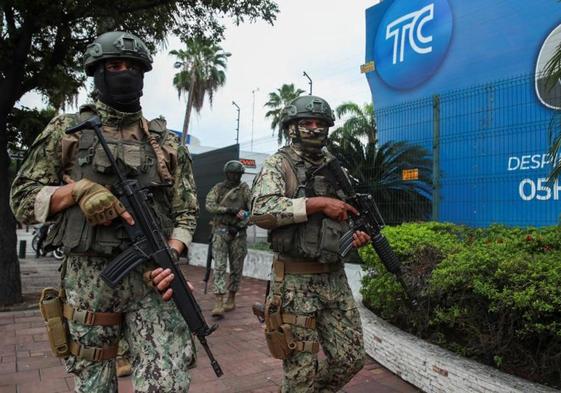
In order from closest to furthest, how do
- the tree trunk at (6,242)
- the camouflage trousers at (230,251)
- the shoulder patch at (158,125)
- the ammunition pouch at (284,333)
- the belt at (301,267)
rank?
1. the shoulder patch at (158,125)
2. the ammunition pouch at (284,333)
3. the belt at (301,267)
4. the camouflage trousers at (230,251)
5. the tree trunk at (6,242)

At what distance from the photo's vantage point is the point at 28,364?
13.4 ft

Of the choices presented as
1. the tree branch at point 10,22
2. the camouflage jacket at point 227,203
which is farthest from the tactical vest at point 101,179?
the tree branch at point 10,22

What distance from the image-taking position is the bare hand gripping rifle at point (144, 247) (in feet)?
6.75

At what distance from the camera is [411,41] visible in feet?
28.6

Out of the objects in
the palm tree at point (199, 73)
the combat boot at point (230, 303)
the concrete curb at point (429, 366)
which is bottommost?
the combat boot at point (230, 303)

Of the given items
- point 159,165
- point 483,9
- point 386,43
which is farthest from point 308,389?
point 386,43

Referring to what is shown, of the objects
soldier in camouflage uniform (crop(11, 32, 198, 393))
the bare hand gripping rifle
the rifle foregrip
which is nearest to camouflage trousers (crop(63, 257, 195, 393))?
soldier in camouflage uniform (crop(11, 32, 198, 393))

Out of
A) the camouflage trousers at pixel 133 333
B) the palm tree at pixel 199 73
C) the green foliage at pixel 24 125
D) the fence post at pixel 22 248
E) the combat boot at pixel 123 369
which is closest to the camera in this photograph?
the camouflage trousers at pixel 133 333

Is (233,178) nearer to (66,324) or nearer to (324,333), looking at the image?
(324,333)

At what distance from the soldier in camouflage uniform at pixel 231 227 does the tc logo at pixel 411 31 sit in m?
4.42

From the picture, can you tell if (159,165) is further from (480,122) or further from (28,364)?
(480,122)

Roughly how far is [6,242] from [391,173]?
18.4 ft

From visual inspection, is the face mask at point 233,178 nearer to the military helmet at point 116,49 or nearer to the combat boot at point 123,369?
the combat boot at point 123,369

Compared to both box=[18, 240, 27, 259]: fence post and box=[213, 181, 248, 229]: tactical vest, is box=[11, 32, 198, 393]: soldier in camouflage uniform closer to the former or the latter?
box=[213, 181, 248, 229]: tactical vest
